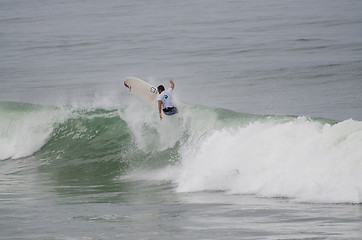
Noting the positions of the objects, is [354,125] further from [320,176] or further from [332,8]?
[332,8]

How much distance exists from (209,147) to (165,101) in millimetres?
2030

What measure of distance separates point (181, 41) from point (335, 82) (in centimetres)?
1632

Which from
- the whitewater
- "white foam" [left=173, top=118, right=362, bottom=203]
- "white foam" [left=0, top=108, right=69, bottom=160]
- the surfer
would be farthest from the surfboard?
"white foam" [left=173, top=118, right=362, bottom=203]

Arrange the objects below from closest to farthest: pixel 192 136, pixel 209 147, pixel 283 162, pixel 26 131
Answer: pixel 283 162
pixel 209 147
pixel 192 136
pixel 26 131

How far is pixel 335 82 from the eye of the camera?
25.4 meters

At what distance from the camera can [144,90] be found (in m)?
19.6

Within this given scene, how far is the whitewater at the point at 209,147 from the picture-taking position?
38.8 feet

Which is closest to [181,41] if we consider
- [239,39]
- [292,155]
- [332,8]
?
[239,39]

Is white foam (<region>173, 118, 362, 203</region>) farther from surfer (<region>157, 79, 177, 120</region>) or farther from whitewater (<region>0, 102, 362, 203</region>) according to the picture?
surfer (<region>157, 79, 177, 120</region>)

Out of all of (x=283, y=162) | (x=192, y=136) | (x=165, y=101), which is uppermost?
(x=165, y=101)

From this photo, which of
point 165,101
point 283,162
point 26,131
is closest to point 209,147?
→ point 165,101

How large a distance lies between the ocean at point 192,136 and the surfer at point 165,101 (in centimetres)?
77

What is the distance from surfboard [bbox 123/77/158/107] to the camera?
749 inches

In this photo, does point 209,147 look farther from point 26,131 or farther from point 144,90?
point 26,131
